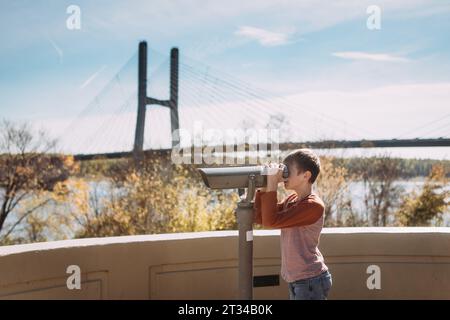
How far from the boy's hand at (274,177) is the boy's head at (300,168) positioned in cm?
4

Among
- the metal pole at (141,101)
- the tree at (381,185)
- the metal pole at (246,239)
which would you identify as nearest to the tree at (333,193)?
the tree at (381,185)

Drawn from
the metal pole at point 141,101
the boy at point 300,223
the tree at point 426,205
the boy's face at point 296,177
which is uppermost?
the metal pole at point 141,101

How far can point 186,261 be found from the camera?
2.69m

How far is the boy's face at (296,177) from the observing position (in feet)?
6.34

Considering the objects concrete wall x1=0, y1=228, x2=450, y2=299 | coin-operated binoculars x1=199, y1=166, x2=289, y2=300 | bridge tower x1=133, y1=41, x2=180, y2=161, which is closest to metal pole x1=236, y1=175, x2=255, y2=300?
coin-operated binoculars x1=199, y1=166, x2=289, y2=300

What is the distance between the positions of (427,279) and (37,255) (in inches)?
78.2

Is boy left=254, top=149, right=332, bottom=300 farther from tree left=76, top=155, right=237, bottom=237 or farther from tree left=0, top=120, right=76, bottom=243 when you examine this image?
tree left=0, top=120, right=76, bottom=243

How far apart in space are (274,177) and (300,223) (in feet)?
0.62

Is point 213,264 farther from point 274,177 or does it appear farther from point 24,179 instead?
point 24,179

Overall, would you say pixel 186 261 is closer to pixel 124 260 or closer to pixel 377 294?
pixel 124 260

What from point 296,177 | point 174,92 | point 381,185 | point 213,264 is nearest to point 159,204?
point 174,92

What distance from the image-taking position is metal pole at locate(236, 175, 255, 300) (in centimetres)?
199

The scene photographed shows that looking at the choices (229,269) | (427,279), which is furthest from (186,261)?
(427,279)

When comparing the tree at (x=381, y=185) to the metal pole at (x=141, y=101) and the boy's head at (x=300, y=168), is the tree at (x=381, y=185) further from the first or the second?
the boy's head at (x=300, y=168)
